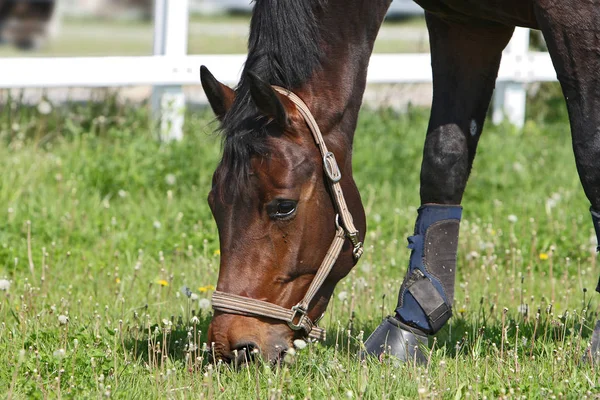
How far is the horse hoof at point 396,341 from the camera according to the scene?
3547 millimetres

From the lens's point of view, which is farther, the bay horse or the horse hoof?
the horse hoof

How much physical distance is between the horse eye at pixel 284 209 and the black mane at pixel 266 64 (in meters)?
0.14

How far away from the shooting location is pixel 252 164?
10.1ft

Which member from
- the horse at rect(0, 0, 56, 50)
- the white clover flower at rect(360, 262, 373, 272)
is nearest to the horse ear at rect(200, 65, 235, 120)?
the white clover flower at rect(360, 262, 373, 272)

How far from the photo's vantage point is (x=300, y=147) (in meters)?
3.15

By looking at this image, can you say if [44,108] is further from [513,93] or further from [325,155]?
[325,155]

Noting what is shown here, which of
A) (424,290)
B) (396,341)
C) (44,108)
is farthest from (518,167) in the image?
(44,108)

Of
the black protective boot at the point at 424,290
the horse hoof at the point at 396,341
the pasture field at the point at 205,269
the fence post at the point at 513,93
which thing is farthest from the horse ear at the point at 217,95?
the fence post at the point at 513,93

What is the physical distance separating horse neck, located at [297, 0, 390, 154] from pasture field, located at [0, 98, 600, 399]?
774 millimetres

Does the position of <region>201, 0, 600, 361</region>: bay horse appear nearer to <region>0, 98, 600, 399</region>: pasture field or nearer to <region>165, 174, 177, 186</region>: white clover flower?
<region>0, 98, 600, 399</region>: pasture field

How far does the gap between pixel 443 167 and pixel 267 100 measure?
0.98 m

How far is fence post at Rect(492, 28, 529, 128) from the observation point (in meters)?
7.84

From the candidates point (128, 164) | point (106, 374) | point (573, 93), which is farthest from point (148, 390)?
point (128, 164)

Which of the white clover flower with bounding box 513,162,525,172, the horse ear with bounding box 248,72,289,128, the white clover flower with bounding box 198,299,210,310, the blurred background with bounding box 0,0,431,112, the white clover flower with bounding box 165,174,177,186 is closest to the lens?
the horse ear with bounding box 248,72,289,128
